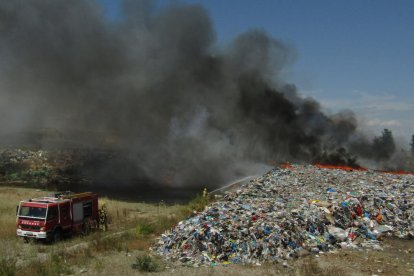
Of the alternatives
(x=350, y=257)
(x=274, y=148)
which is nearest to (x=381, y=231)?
(x=350, y=257)

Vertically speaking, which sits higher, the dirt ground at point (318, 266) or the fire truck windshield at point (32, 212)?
the fire truck windshield at point (32, 212)

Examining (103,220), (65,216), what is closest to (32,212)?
(65,216)

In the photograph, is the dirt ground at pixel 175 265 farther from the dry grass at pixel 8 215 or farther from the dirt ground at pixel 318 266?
the dry grass at pixel 8 215

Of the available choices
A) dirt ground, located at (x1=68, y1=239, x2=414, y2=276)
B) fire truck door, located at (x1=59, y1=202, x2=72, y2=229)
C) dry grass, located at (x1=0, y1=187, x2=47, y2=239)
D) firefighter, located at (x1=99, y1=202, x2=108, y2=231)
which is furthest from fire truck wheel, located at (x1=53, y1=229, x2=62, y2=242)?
dirt ground, located at (x1=68, y1=239, x2=414, y2=276)

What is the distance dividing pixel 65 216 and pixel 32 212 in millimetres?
1452

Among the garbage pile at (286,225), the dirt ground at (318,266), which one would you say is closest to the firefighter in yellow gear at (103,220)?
the garbage pile at (286,225)

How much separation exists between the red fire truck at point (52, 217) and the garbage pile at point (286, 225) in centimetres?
526

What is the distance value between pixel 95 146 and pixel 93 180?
634 inches

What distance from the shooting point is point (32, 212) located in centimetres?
1723

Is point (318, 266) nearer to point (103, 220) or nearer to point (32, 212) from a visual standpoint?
point (32, 212)

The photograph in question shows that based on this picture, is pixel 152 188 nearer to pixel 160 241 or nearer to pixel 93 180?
pixel 93 180

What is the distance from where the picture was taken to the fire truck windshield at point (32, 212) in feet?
56.1

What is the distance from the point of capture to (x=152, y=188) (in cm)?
5194

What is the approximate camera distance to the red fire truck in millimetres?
16875
